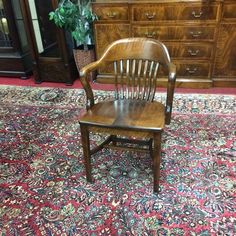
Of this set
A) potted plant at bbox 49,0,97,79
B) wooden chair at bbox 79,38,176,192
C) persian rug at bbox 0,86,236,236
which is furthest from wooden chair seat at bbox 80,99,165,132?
potted plant at bbox 49,0,97,79

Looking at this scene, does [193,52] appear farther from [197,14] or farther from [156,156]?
[156,156]

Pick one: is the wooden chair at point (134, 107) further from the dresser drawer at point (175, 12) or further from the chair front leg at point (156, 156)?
the dresser drawer at point (175, 12)

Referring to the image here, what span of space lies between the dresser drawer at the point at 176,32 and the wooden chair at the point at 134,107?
1118mm

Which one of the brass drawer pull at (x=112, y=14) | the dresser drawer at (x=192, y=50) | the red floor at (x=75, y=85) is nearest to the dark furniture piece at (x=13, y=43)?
the red floor at (x=75, y=85)

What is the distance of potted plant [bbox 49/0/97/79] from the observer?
9.46ft

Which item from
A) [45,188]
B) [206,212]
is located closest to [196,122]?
[206,212]

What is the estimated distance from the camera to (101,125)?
157 centimetres

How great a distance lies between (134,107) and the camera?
1.76m

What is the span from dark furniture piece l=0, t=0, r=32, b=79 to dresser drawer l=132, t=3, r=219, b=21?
154 centimetres

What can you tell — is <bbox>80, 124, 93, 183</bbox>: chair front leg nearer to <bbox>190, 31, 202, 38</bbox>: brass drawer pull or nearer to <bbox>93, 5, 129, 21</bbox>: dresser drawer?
<bbox>93, 5, 129, 21</bbox>: dresser drawer

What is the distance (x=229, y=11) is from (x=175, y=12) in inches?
21.6

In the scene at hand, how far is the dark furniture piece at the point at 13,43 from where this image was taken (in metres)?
3.35

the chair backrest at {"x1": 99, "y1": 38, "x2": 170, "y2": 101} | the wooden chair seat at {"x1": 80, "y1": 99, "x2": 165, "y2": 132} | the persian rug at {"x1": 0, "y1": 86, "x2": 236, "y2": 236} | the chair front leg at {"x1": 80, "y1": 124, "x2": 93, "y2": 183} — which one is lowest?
the persian rug at {"x1": 0, "y1": 86, "x2": 236, "y2": 236}

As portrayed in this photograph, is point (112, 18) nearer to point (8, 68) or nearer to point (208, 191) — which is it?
point (8, 68)
